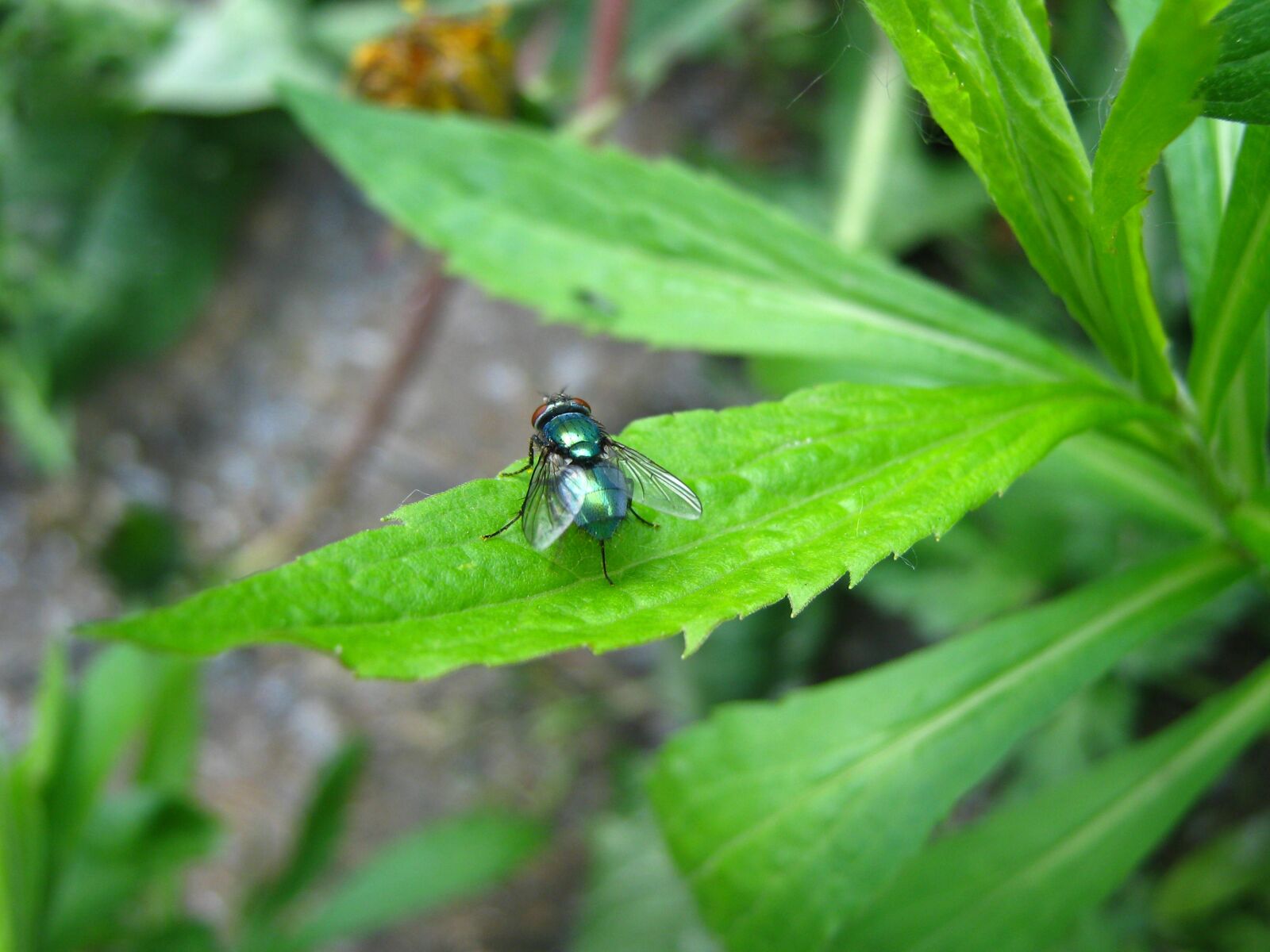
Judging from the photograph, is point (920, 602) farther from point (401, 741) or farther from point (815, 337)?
point (401, 741)

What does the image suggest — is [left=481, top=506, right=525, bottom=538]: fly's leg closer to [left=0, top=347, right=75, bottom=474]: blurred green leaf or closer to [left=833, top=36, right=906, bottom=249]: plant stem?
[left=833, top=36, right=906, bottom=249]: plant stem

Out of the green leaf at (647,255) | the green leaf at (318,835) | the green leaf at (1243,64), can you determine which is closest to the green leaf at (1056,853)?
the green leaf at (647,255)

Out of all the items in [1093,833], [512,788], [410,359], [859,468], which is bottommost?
[1093,833]

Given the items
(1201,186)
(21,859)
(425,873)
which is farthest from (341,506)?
(1201,186)

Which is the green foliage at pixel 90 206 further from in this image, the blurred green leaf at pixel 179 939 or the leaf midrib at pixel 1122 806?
the leaf midrib at pixel 1122 806

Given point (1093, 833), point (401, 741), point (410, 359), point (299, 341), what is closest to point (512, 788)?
point (401, 741)

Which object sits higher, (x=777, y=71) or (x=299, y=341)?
(x=299, y=341)

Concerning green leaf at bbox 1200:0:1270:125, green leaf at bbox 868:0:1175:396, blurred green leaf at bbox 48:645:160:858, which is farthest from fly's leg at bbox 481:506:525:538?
blurred green leaf at bbox 48:645:160:858
